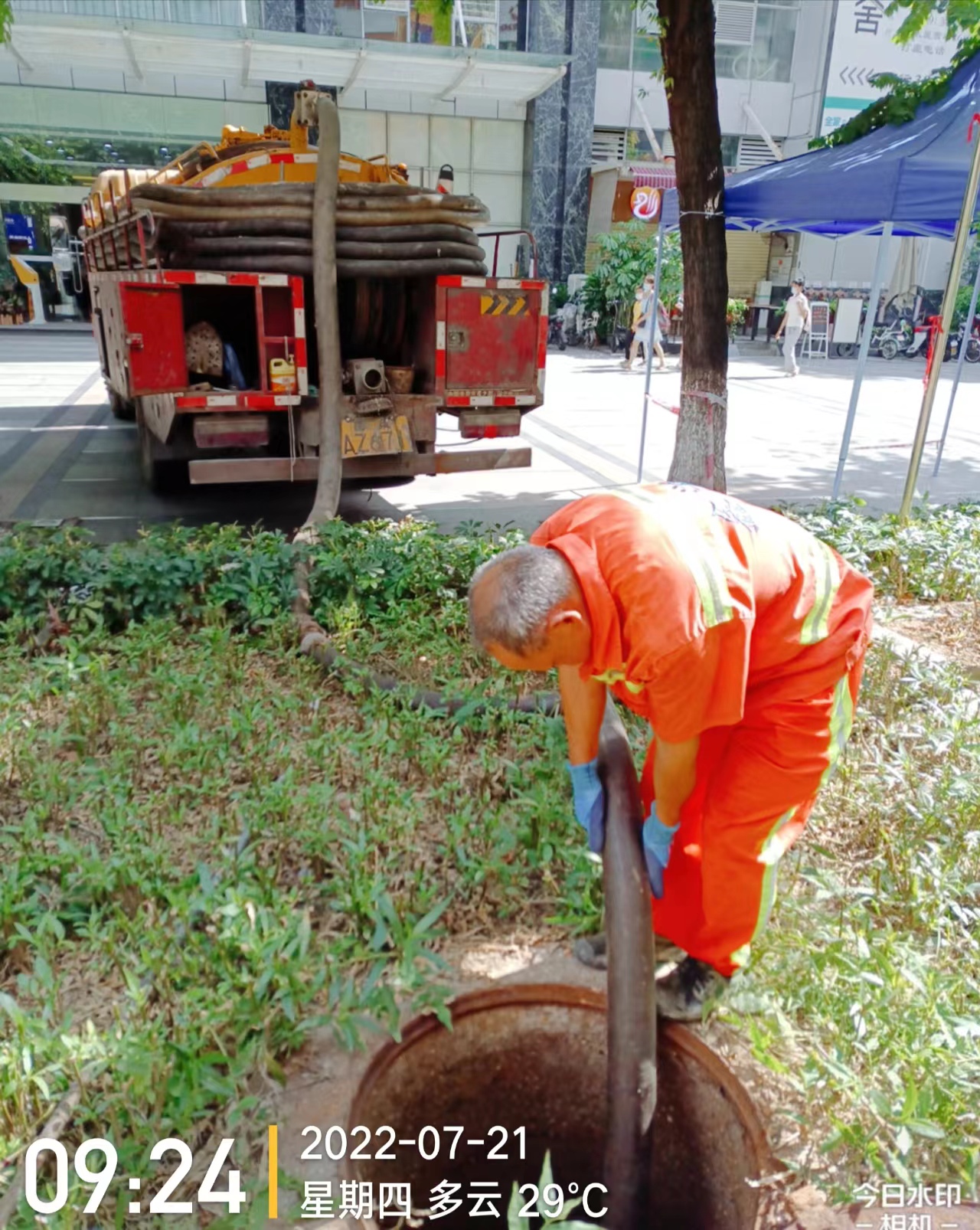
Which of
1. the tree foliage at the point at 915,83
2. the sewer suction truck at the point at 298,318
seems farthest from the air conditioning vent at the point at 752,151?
the sewer suction truck at the point at 298,318

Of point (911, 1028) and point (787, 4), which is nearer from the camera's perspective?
point (911, 1028)

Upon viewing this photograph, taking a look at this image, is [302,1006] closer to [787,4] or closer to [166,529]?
[166,529]

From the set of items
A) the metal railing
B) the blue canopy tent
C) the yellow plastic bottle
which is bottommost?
the yellow plastic bottle

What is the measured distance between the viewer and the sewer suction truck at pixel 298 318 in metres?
5.56

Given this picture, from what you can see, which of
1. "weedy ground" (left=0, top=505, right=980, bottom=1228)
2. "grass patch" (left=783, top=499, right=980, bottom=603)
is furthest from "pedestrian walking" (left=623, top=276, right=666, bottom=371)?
"weedy ground" (left=0, top=505, right=980, bottom=1228)

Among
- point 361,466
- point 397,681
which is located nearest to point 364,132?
point 361,466

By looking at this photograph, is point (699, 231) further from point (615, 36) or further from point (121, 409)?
point (615, 36)

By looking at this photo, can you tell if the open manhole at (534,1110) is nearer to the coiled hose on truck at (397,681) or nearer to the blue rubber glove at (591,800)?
the coiled hose on truck at (397,681)

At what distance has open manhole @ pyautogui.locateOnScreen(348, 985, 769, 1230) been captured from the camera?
2223 millimetres

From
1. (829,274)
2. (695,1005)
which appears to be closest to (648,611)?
(695,1005)

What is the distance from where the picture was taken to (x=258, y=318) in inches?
224

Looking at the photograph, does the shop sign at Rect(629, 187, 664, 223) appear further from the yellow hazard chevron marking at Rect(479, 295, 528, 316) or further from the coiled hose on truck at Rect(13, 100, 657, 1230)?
the coiled hose on truck at Rect(13, 100, 657, 1230)

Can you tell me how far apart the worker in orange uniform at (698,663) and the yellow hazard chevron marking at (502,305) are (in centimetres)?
429

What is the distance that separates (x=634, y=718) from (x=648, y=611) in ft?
6.53
